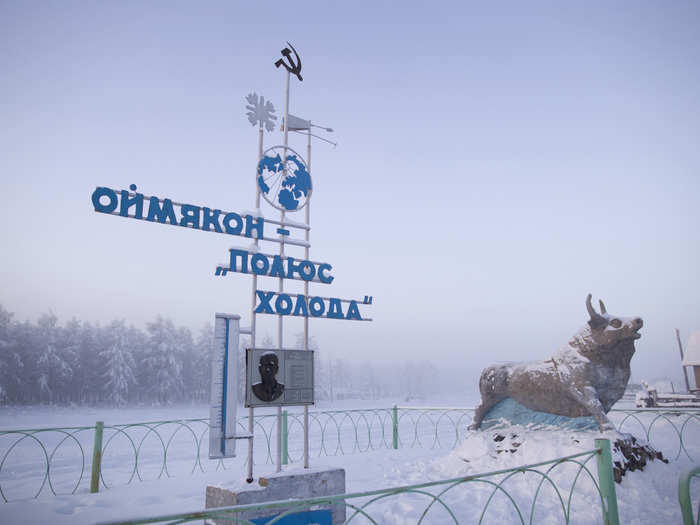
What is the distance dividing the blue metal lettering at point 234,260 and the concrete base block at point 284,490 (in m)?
2.82

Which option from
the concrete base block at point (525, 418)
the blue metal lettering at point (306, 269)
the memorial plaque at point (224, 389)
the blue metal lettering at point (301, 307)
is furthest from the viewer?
the concrete base block at point (525, 418)

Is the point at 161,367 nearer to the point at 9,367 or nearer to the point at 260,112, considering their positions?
the point at 9,367

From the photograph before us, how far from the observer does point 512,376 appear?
904 centimetres

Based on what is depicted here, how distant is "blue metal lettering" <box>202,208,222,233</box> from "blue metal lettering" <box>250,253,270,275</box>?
64 cm

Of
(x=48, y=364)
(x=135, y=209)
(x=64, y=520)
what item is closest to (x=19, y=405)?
(x=48, y=364)

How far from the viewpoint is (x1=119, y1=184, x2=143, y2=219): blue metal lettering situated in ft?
18.2

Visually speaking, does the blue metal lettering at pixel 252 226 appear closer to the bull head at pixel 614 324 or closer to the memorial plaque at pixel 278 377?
the memorial plaque at pixel 278 377

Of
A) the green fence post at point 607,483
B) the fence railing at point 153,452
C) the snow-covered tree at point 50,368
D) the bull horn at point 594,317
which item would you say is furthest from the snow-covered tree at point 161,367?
the green fence post at point 607,483

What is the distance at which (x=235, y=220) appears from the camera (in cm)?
652

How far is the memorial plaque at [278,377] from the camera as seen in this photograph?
18.3 feet

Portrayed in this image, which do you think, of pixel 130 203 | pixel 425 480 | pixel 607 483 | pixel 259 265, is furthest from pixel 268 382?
pixel 425 480

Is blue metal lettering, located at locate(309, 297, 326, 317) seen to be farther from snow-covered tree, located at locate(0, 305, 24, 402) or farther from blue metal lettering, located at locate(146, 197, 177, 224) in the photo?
snow-covered tree, located at locate(0, 305, 24, 402)

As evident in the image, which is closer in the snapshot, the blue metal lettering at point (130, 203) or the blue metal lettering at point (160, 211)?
the blue metal lettering at point (130, 203)

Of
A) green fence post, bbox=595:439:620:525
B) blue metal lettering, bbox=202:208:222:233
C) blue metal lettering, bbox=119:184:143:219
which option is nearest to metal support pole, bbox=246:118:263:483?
blue metal lettering, bbox=202:208:222:233
